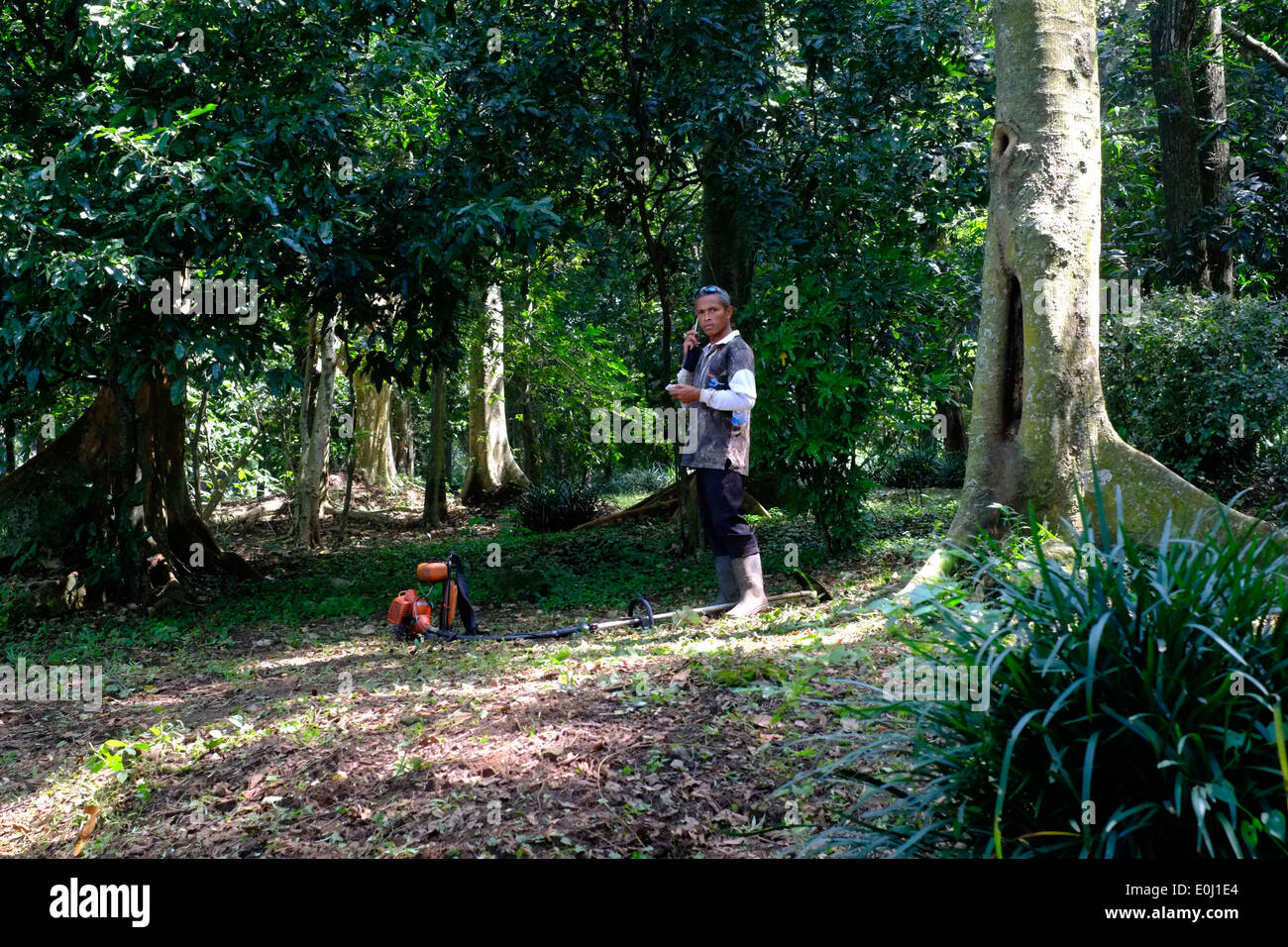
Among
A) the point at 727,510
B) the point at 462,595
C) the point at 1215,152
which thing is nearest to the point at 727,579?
the point at 727,510

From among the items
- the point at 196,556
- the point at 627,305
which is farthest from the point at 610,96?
the point at 627,305

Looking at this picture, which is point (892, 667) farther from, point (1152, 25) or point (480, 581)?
point (1152, 25)

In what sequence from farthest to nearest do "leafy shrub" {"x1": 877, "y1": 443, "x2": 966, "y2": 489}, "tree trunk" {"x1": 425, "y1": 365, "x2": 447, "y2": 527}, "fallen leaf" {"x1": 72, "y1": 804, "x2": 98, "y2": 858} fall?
"leafy shrub" {"x1": 877, "y1": 443, "x2": 966, "y2": 489} < "tree trunk" {"x1": 425, "y1": 365, "x2": 447, "y2": 527} < "fallen leaf" {"x1": 72, "y1": 804, "x2": 98, "y2": 858}

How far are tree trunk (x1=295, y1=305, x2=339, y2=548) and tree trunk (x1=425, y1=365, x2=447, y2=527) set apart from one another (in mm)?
1748

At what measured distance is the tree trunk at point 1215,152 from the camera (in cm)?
1068

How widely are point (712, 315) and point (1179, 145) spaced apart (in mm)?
8149

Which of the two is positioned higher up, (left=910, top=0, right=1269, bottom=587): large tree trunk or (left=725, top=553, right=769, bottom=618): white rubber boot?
(left=910, top=0, right=1269, bottom=587): large tree trunk

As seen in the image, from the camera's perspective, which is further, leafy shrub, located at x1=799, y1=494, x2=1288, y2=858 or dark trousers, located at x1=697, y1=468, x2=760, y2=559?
dark trousers, located at x1=697, y1=468, x2=760, y2=559

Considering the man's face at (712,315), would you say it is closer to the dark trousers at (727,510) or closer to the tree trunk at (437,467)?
the dark trousers at (727,510)

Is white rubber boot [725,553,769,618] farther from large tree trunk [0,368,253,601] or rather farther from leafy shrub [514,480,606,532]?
leafy shrub [514,480,606,532]

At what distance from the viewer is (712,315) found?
20.9 ft

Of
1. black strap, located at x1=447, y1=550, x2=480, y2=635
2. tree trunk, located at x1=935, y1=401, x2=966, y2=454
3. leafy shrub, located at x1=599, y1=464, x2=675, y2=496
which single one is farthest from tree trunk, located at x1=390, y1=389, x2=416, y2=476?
black strap, located at x1=447, y1=550, x2=480, y2=635

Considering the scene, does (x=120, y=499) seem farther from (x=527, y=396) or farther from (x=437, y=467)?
(x=527, y=396)

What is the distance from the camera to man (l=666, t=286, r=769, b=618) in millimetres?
6207
